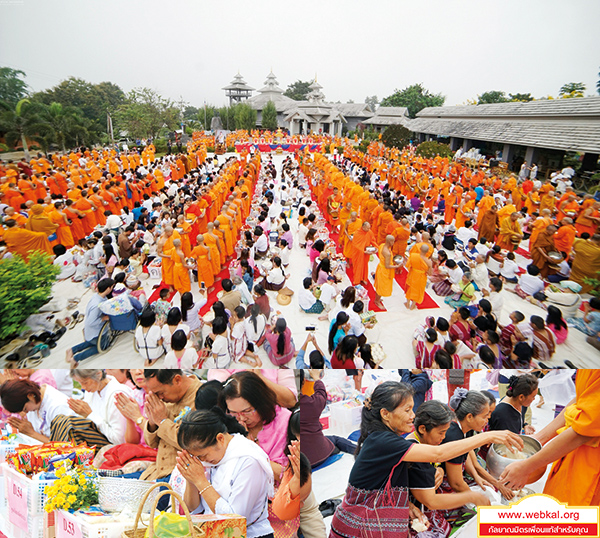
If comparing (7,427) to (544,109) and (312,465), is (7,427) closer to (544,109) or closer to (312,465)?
(312,465)

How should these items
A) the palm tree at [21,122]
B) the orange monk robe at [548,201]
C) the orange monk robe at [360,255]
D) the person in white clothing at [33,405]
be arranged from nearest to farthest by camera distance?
1. the person in white clothing at [33,405]
2. the palm tree at [21,122]
3. the orange monk robe at [360,255]
4. the orange monk robe at [548,201]

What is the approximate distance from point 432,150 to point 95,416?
1661cm

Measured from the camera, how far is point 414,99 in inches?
872

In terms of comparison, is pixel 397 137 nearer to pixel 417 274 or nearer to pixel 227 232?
pixel 227 232

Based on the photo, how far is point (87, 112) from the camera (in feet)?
14.0

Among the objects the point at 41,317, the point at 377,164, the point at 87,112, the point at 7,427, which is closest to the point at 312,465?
the point at 7,427

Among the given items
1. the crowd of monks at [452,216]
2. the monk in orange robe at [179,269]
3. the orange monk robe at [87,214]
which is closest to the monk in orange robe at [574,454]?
the crowd of monks at [452,216]

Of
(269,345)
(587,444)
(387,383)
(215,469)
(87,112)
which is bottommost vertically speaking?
(269,345)

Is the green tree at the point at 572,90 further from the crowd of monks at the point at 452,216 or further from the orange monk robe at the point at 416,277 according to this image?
the orange monk robe at the point at 416,277

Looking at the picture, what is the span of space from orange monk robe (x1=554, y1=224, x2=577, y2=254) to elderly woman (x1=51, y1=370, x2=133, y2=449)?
6470 mm

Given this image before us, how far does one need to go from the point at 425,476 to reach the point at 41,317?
141 inches

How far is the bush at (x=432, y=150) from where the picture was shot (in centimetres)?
1511

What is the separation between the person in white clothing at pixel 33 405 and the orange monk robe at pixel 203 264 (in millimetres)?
3053

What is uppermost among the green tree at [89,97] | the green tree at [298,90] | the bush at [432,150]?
the green tree at [298,90]
